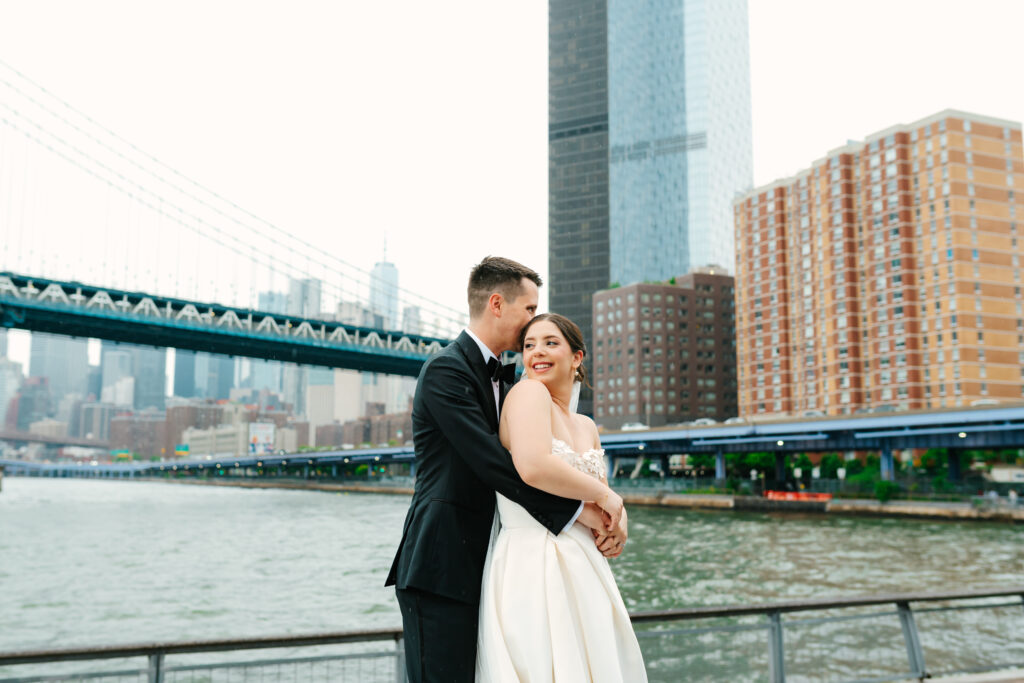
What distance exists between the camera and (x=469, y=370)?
2529 millimetres

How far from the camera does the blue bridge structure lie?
42.9 meters

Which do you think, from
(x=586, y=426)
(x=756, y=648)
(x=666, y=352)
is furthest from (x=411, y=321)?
(x=586, y=426)

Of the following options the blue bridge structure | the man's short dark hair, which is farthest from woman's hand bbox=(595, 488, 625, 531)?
the blue bridge structure

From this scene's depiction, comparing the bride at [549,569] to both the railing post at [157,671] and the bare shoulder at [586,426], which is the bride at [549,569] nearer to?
the bare shoulder at [586,426]

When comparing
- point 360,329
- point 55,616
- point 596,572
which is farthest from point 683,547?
point 360,329

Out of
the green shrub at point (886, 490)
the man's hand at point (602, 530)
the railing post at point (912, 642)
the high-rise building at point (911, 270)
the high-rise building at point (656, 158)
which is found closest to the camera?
the man's hand at point (602, 530)

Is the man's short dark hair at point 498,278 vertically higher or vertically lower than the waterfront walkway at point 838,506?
higher

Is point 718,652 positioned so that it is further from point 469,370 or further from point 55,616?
point 55,616

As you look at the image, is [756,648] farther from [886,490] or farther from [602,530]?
[886,490]

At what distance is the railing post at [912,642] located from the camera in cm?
468

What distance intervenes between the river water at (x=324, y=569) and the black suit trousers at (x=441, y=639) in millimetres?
9266

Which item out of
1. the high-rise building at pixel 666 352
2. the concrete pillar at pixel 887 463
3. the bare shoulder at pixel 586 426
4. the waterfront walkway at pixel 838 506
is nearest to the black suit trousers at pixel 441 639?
the bare shoulder at pixel 586 426

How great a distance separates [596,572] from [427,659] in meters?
0.54

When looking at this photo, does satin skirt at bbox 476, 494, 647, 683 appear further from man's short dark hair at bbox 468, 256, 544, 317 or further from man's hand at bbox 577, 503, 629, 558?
man's short dark hair at bbox 468, 256, 544, 317
